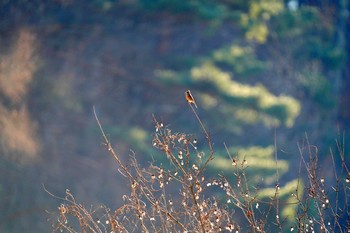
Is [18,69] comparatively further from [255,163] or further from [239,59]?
[255,163]

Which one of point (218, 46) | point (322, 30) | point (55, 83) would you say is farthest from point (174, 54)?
point (322, 30)

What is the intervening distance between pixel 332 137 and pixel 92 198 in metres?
2.78

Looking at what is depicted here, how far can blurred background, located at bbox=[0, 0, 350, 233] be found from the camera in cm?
690

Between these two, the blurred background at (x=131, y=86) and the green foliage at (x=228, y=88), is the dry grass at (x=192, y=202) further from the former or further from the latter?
the blurred background at (x=131, y=86)

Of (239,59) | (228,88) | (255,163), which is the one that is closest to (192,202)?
(255,163)

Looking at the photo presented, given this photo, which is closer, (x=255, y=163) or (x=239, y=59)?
(x=255, y=163)

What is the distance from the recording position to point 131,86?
7.52 m

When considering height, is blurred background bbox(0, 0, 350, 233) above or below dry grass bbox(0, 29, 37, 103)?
below

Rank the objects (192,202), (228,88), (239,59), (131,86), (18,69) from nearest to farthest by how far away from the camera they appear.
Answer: (192,202)
(228,88)
(239,59)
(18,69)
(131,86)

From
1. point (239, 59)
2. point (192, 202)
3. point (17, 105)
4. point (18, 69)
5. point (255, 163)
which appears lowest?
point (192, 202)

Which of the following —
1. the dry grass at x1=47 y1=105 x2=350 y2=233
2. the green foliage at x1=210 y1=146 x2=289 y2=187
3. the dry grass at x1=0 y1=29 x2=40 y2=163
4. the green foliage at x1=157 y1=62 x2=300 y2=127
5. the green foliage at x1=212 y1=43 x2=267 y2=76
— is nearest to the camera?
the dry grass at x1=47 y1=105 x2=350 y2=233

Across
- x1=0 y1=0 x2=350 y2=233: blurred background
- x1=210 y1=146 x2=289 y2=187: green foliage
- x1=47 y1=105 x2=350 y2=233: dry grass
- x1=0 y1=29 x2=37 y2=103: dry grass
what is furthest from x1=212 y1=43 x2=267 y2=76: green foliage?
x1=47 y1=105 x2=350 y2=233: dry grass

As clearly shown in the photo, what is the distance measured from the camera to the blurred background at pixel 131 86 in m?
6.90

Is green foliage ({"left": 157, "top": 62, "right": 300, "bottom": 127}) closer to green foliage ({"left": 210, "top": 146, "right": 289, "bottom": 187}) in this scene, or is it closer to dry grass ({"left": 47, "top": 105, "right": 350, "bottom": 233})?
green foliage ({"left": 210, "top": 146, "right": 289, "bottom": 187})
